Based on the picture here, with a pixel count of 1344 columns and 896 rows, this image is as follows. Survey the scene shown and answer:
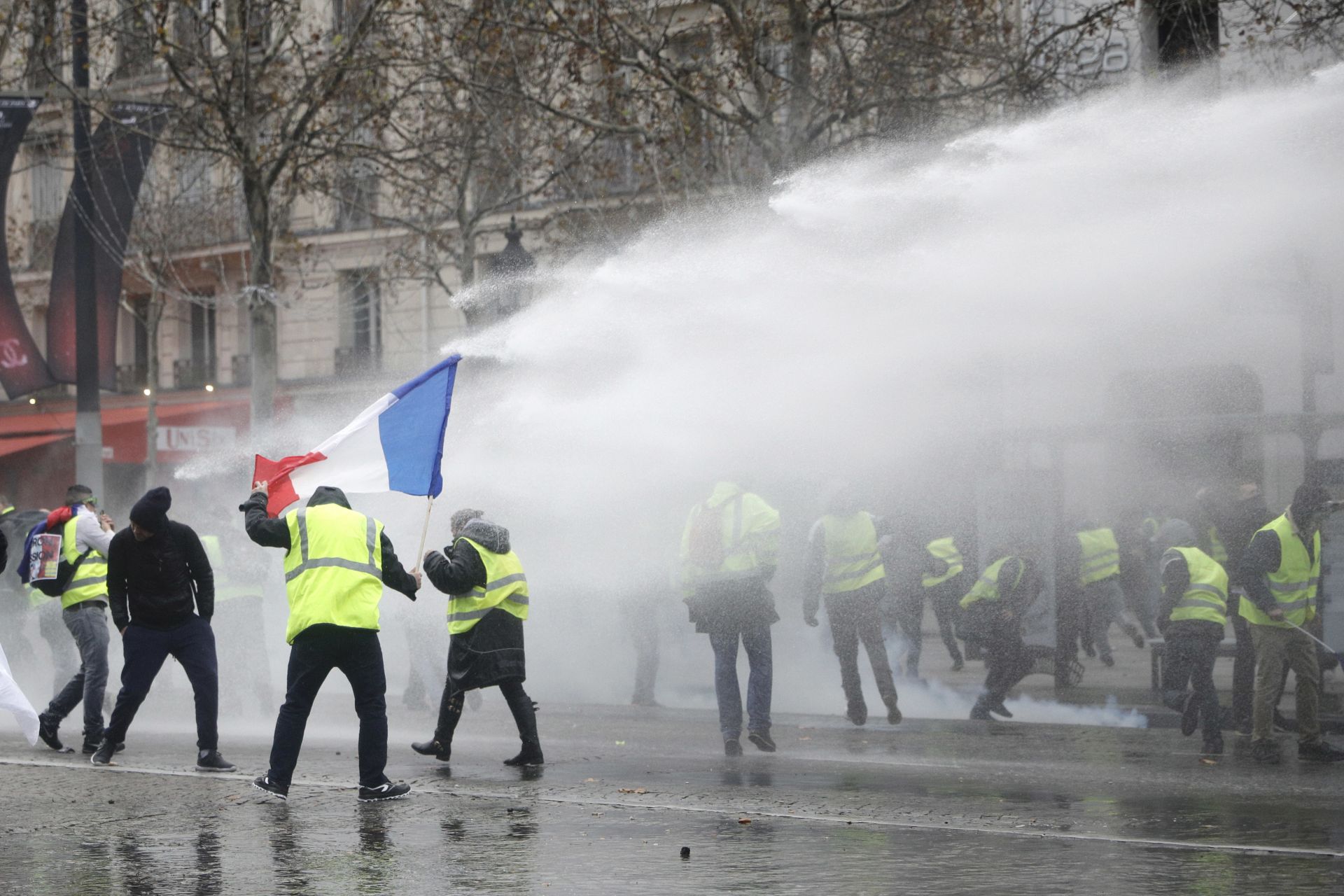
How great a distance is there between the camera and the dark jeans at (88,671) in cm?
967

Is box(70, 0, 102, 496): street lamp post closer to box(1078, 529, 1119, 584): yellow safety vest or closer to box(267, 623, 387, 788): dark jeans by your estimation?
box(267, 623, 387, 788): dark jeans

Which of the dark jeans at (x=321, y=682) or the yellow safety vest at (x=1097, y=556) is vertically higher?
the yellow safety vest at (x=1097, y=556)

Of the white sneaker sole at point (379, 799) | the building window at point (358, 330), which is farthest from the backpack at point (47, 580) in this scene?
the building window at point (358, 330)

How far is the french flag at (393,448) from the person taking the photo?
778cm

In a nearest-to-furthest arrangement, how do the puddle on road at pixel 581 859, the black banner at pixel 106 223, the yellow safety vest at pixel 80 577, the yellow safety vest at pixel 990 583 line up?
the puddle on road at pixel 581 859 < the yellow safety vest at pixel 80 577 < the yellow safety vest at pixel 990 583 < the black banner at pixel 106 223

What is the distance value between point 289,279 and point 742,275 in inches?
834

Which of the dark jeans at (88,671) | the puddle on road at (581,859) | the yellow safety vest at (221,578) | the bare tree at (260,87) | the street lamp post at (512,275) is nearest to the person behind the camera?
the puddle on road at (581,859)

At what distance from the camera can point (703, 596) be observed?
9.55 meters

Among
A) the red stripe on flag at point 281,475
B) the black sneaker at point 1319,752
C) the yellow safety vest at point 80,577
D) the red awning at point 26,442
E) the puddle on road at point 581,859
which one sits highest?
the red awning at point 26,442

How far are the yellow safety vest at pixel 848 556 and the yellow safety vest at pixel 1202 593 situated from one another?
201 cm

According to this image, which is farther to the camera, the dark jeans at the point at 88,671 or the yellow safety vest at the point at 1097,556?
the yellow safety vest at the point at 1097,556

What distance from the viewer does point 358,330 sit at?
101 ft

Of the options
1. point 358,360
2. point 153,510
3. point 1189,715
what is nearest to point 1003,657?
point 1189,715

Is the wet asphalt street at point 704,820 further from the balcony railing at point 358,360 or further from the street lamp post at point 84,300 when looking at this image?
the balcony railing at point 358,360
